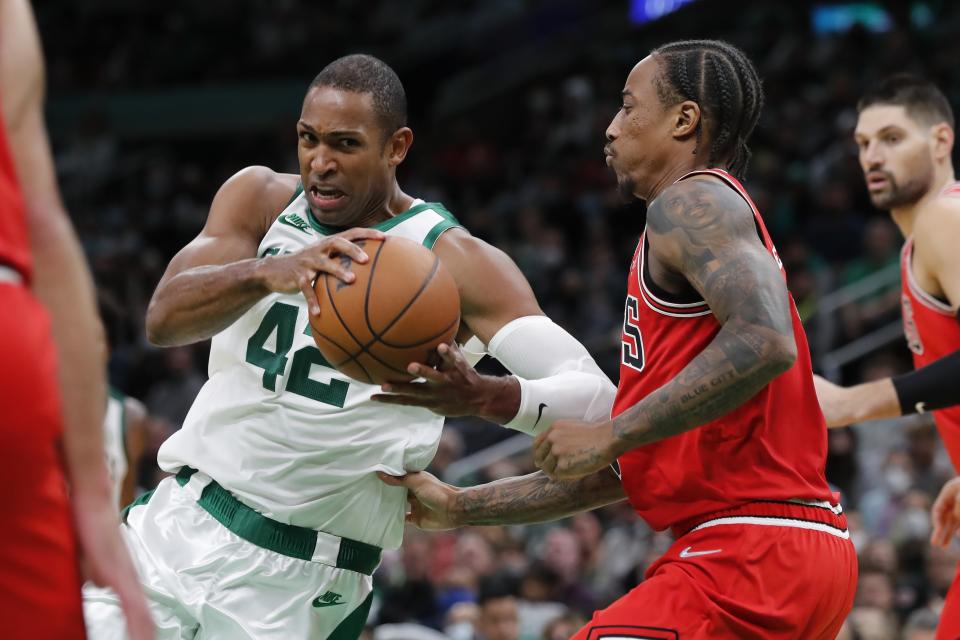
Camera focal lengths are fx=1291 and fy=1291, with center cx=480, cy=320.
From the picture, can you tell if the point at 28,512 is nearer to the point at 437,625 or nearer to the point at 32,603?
the point at 32,603

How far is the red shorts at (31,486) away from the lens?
183cm

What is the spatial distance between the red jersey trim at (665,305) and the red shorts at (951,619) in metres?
1.38

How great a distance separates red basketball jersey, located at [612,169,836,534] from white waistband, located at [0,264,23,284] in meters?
1.80

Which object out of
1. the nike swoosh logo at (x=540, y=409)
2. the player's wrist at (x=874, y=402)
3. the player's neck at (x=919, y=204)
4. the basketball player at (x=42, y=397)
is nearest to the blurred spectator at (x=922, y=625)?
the player's neck at (x=919, y=204)

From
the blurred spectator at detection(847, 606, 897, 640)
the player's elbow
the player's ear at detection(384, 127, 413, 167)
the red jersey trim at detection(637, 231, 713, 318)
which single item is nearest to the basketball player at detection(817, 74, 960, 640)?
the red jersey trim at detection(637, 231, 713, 318)

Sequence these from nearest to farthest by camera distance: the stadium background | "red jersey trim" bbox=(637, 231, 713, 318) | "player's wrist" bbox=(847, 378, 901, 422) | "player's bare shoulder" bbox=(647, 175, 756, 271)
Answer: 1. "player's bare shoulder" bbox=(647, 175, 756, 271)
2. "red jersey trim" bbox=(637, 231, 713, 318)
3. "player's wrist" bbox=(847, 378, 901, 422)
4. the stadium background

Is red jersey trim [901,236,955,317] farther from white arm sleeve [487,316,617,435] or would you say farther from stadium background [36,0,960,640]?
stadium background [36,0,960,640]

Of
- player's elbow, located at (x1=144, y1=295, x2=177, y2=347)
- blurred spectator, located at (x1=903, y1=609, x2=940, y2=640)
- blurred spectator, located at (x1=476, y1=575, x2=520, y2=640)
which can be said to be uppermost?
player's elbow, located at (x1=144, y1=295, x2=177, y2=347)

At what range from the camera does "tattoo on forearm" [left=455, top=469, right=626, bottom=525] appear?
381 cm

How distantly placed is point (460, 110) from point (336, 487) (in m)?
14.3

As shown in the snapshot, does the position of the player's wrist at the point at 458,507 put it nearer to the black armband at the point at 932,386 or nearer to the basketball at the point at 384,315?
the basketball at the point at 384,315

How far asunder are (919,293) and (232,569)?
2.45m

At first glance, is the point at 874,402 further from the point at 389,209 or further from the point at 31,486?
the point at 31,486

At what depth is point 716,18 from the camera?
16062 millimetres
